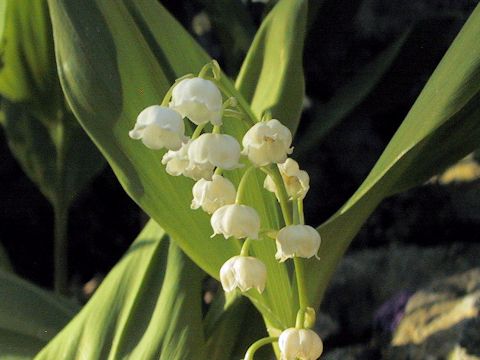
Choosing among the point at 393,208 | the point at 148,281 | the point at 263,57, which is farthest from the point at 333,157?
the point at 148,281

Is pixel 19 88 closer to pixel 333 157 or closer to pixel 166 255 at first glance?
pixel 166 255

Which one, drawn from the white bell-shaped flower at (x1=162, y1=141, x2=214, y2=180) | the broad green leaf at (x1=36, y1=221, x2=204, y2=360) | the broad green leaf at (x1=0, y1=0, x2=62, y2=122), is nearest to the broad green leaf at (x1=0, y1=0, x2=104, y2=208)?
the broad green leaf at (x1=0, y1=0, x2=62, y2=122)

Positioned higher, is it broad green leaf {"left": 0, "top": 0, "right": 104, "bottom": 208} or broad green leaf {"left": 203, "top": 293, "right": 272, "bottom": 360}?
broad green leaf {"left": 0, "top": 0, "right": 104, "bottom": 208}

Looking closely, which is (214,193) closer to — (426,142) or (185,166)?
(185,166)

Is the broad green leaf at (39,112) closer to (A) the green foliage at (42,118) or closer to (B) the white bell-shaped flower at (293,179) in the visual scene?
(A) the green foliage at (42,118)

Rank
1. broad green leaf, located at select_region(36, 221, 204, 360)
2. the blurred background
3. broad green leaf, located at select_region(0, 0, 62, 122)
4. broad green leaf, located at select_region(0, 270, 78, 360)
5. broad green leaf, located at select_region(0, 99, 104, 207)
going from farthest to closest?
broad green leaf, located at select_region(0, 99, 104, 207) → the blurred background → broad green leaf, located at select_region(0, 0, 62, 122) → broad green leaf, located at select_region(0, 270, 78, 360) → broad green leaf, located at select_region(36, 221, 204, 360)

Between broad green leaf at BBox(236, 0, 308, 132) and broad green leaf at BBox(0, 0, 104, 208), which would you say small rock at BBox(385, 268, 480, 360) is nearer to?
broad green leaf at BBox(236, 0, 308, 132)

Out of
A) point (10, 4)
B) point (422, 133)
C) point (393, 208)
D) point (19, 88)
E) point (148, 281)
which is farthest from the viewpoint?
point (393, 208)
